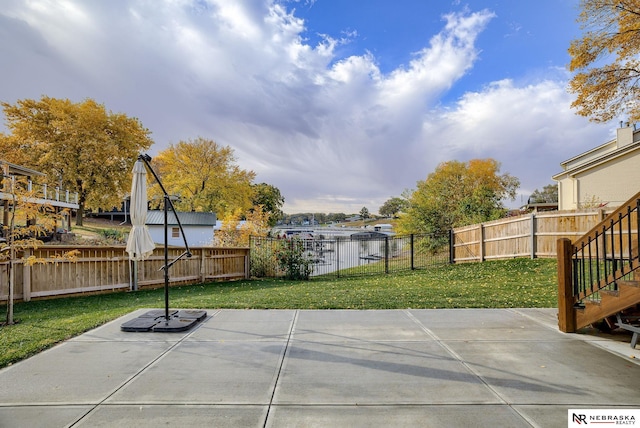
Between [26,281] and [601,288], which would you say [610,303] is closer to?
[601,288]

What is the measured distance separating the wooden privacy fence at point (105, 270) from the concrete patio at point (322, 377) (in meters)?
5.27

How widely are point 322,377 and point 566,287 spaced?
396 centimetres

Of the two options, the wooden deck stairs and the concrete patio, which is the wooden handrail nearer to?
the wooden deck stairs

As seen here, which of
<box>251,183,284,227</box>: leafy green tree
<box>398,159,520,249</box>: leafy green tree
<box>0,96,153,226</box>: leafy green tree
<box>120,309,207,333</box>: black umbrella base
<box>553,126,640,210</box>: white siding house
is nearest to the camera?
<box>120,309,207,333</box>: black umbrella base

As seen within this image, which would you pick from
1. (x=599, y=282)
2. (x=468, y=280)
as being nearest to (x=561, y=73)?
(x=468, y=280)

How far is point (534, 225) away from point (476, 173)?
86.3ft

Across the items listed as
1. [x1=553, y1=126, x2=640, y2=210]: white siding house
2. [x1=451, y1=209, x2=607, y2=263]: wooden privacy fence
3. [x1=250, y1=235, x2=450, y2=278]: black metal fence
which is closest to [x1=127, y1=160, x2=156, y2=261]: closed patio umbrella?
[x1=250, y1=235, x2=450, y2=278]: black metal fence

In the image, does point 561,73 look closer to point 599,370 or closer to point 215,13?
point 215,13

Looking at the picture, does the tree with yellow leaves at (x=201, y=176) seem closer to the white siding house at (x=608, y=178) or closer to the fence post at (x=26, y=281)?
the fence post at (x=26, y=281)

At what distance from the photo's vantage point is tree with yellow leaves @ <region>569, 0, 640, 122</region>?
1295cm

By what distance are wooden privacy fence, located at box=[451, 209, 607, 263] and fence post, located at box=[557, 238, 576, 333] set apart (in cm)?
858

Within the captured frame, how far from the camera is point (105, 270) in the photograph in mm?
10453

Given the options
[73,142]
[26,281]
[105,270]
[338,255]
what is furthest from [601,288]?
[73,142]

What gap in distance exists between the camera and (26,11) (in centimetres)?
904
